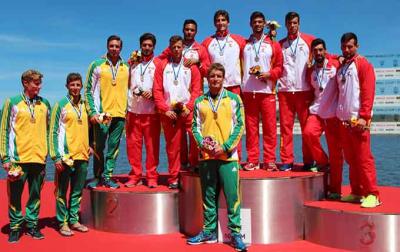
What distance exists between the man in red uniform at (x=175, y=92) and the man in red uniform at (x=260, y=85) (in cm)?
76

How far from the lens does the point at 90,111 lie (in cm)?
534

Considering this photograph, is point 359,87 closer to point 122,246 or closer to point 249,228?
point 249,228

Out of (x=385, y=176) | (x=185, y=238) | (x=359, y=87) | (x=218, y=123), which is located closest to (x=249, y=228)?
(x=185, y=238)

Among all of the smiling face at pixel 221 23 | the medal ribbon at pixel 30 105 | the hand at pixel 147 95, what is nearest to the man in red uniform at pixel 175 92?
the hand at pixel 147 95

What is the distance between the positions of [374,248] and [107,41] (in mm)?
3900

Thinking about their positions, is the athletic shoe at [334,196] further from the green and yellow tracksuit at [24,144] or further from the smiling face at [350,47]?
the green and yellow tracksuit at [24,144]

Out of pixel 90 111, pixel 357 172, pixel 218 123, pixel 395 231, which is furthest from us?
pixel 90 111

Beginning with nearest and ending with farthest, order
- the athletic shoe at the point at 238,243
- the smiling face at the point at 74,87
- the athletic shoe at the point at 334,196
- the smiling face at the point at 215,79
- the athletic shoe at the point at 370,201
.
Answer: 1. the athletic shoe at the point at 238,243
2. the smiling face at the point at 215,79
3. the athletic shoe at the point at 370,201
4. the smiling face at the point at 74,87
5. the athletic shoe at the point at 334,196

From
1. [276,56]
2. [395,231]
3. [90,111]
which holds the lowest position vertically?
[395,231]

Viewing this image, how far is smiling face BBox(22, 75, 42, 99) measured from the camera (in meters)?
4.81

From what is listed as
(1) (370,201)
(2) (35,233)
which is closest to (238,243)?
(1) (370,201)

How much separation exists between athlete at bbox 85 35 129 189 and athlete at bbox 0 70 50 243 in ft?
2.21

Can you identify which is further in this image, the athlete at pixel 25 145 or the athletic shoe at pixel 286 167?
the athletic shoe at pixel 286 167

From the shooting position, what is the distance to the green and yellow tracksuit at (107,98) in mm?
5414
